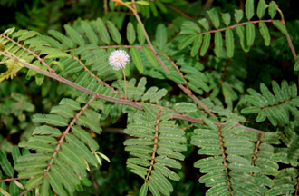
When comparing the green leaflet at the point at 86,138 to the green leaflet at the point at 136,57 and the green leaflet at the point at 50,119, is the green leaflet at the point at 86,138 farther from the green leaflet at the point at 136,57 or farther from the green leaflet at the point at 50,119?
the green leaflet at the point at 136,57

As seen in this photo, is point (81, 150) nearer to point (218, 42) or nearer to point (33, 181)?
point (33, 181)

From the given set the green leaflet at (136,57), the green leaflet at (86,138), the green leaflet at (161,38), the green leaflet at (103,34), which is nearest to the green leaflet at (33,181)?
the green leaflet at (86,138)

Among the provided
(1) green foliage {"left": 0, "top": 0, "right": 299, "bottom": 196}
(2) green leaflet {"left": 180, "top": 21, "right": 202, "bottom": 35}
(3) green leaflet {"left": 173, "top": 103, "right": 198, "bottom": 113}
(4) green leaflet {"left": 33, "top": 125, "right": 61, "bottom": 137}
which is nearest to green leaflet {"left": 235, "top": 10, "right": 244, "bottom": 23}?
(1) green foliage {"left": 0, "top": 0, "right": 299, "bottom": 196}

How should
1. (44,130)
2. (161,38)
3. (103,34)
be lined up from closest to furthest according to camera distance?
1. (44,130)
2. (103,34)
3. (161,38)

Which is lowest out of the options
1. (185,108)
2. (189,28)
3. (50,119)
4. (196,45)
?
(50,119)

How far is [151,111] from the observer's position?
145cm

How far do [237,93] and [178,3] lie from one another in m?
0.89

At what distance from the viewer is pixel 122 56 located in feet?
4.52

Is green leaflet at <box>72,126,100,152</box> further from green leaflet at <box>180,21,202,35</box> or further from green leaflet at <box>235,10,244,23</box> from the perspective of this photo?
green leaflet at <box>235,10,244,23</box>

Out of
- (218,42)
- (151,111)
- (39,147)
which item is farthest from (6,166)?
(218,42)

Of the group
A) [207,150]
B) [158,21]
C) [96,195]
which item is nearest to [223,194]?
[207,150]

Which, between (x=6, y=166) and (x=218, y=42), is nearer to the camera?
(x=6, y=166)

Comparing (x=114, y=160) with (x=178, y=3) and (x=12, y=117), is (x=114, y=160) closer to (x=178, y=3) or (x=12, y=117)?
(x=12, y=117)

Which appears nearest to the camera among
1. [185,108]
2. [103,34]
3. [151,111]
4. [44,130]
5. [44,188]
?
[44,188]
